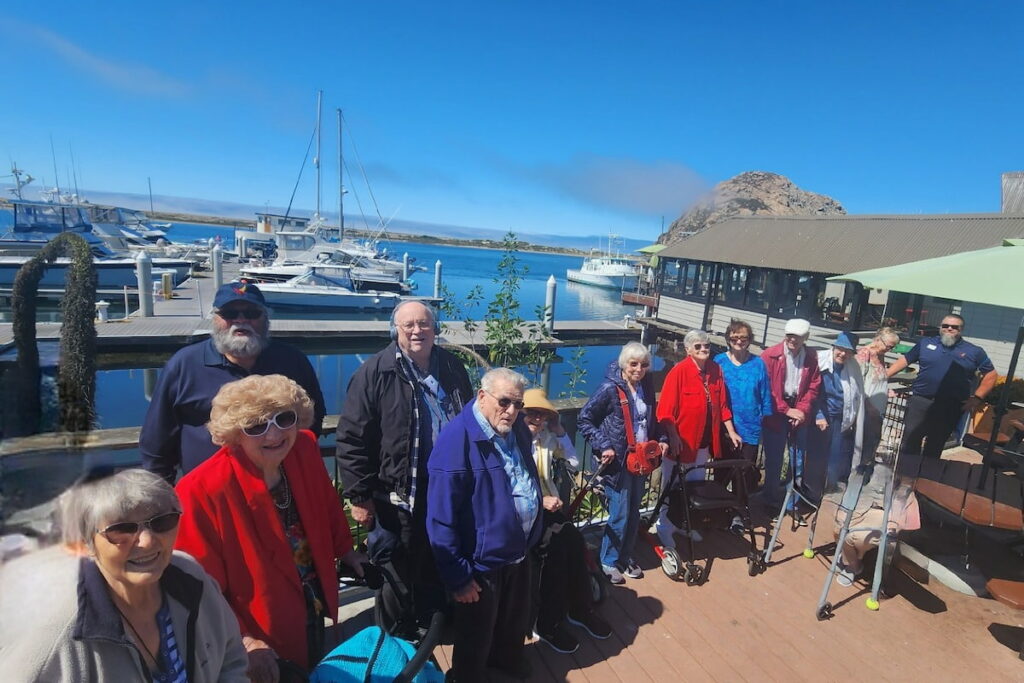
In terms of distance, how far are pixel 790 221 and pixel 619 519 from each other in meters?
15.1

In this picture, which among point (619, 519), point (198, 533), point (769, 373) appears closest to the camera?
point (198, 533)

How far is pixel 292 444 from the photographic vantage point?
1.68 metres

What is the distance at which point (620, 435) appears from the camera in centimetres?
279

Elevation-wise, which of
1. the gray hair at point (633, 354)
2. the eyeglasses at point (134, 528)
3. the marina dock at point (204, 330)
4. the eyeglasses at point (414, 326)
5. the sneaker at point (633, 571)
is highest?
the eyeglasses at point (414, 326)

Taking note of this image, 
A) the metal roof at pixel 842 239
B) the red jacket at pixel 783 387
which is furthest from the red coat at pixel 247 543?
the metal roof at pixel 842 239

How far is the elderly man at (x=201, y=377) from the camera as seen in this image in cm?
200

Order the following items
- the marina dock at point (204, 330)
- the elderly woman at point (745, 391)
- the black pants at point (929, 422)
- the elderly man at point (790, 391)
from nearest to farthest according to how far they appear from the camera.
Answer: the elderly woman at point (745, 391), the elderly man at point (790, 391), the black pants at point (929, 422), the marina dock at point (204, 330)

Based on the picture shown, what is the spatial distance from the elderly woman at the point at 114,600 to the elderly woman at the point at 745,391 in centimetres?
315

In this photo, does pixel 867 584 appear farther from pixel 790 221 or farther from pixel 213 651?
pixel 790 221

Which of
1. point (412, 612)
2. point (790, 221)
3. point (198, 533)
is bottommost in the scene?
point (412, 612)

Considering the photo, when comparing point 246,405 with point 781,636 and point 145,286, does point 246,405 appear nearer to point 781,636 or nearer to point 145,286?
point 781,636

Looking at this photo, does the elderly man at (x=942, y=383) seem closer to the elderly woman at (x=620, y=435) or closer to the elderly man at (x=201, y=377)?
the elderly woman at (x=620, y=435)

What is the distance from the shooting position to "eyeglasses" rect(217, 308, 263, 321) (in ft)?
6.93

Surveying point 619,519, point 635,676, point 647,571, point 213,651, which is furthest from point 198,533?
point 647,571
